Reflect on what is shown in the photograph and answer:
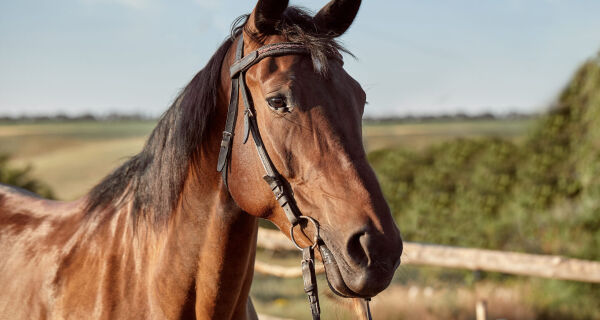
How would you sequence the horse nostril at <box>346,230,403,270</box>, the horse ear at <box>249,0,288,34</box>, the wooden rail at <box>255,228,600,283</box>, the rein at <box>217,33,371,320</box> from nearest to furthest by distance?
the horse nostril at <box>346,230,403,270</box> < the rein at <box>217,33,371,320</box> < the horse ear at <box>249,0,288,34</box> < the wooden rail at <box>255,228,600,283</box>

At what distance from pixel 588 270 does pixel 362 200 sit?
4.00 meters

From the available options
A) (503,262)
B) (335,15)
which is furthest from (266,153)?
(503,262)

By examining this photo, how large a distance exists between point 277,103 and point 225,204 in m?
0.50

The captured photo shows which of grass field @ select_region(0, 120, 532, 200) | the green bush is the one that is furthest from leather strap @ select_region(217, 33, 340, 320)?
grass field @ select_region(0, 120, 532, 200)

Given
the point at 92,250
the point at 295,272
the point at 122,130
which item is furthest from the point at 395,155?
the point at 122,130

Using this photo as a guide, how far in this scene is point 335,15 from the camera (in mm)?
2182

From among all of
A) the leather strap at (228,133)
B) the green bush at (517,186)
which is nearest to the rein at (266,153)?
the leather strap at (228,133)

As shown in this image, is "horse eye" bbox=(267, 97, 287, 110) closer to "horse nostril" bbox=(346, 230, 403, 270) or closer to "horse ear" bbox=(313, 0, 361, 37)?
"horse ear" bbox=(313, 0, 361, 37)

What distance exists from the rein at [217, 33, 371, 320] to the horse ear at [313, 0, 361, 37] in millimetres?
268

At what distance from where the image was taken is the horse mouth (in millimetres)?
1638

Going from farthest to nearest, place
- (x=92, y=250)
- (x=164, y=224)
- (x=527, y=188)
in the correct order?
(x=527, y=188), (x=92, y=250), (x=164, y=224)

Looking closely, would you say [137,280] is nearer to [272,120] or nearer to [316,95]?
[272,120]

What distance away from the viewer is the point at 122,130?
36406 millimetres

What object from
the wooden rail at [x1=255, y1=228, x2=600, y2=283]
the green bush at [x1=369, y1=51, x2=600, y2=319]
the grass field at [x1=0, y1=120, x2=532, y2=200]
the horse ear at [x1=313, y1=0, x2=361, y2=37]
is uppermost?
the horse ear at [x1=313, y1=0, x2=361, y2=37]
